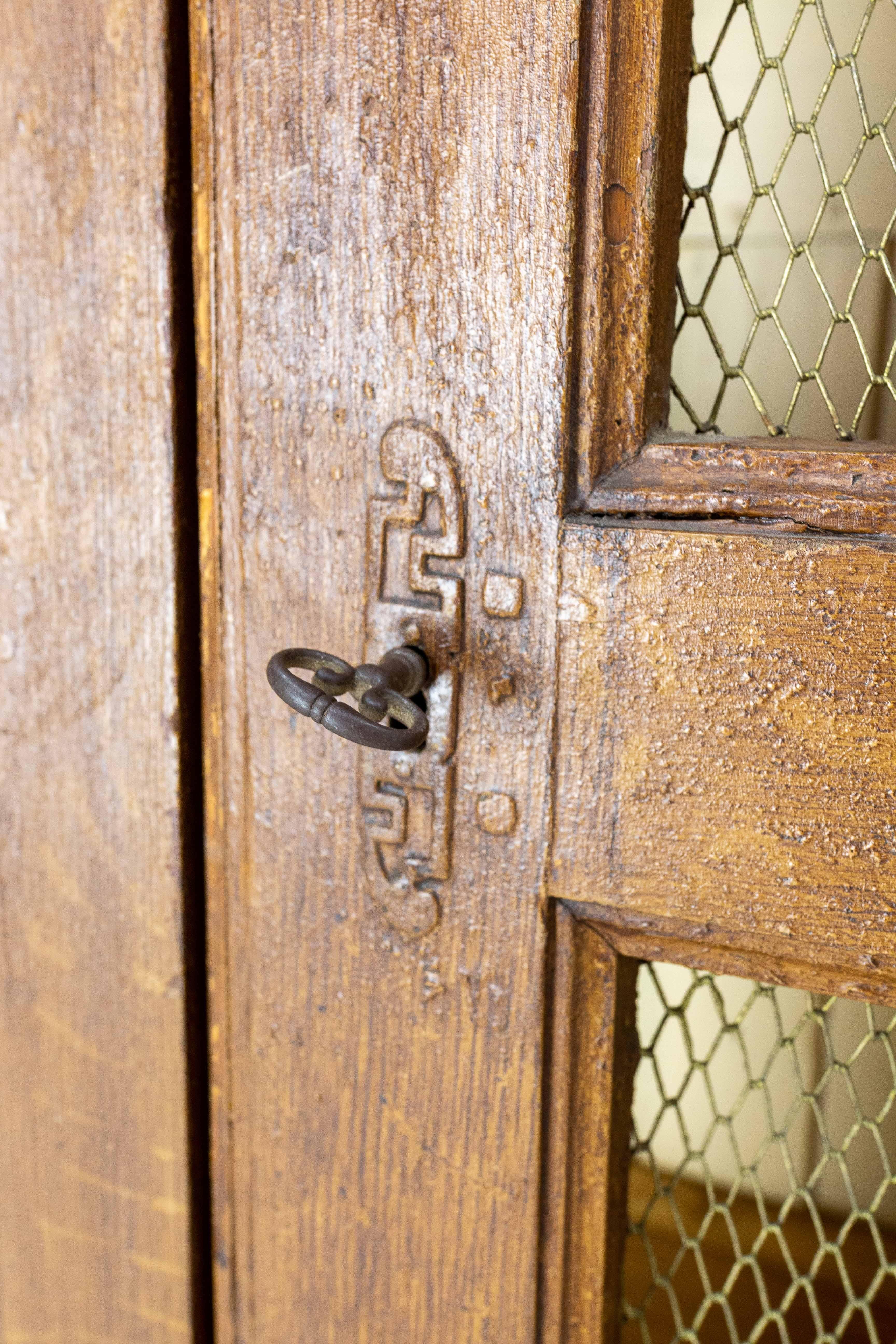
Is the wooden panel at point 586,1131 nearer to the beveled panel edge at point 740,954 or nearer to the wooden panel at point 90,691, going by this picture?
the beveled panel edge at point 740,954

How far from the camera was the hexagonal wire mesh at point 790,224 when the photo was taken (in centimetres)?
40

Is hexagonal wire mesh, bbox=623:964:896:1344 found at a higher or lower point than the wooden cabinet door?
lower

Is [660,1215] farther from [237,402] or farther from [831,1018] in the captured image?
[237,402]

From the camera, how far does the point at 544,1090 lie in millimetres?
445

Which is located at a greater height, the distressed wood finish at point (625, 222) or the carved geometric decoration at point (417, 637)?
the distressed wood finish at point (625, 222)

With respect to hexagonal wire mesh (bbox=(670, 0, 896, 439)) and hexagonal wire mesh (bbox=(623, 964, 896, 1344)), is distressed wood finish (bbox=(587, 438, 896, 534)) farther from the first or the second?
hexagonal wire mesh (bbox=(623, 964, 896, 1344))

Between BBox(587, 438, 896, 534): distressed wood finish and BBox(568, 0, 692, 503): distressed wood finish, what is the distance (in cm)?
1

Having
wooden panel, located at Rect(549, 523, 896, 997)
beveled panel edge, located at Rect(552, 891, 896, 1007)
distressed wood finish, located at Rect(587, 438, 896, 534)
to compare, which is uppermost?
distressed wood finish, located at Rect(587, 438, 896, 534)

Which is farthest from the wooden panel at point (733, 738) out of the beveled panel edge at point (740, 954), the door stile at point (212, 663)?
Answer: the door stile at point (212, 663)

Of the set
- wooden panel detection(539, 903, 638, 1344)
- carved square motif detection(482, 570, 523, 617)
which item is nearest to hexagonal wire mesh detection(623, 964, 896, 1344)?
wooden panel detection(539, 903, 638, 1344)

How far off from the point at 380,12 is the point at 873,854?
15.5 inches

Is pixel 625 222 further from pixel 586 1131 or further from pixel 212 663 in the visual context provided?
pixel 586 1131

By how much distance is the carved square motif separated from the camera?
16.3 inches

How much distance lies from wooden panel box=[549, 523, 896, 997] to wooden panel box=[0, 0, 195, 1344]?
0.21m
